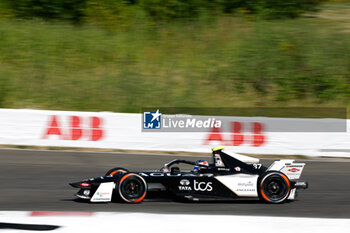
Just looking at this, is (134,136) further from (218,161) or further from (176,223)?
(176,223)

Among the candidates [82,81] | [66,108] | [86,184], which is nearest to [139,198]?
[86,184]

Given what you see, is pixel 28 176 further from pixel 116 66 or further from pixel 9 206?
pixel 116 66

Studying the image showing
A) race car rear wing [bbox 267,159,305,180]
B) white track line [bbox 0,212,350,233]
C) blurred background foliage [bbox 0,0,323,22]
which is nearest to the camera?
white track line [bbox 0,212,350,233]

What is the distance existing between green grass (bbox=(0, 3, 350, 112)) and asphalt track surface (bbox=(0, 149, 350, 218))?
7.25m

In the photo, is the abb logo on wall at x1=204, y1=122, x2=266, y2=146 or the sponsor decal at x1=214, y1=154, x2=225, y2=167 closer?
the sponsor decal at x1=214, y1=154, x2=225, y2=167

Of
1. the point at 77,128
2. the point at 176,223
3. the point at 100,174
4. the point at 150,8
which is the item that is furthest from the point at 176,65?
the point at 176,223

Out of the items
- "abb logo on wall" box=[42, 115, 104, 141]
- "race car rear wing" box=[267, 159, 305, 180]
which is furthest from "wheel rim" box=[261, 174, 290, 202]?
"abb logo on wall" box=[42, 115, 104, 141]

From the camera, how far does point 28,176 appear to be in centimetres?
1091

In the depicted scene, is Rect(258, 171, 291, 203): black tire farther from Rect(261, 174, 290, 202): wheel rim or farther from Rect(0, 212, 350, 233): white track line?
Rect(0, 212, 350, 233): white track line

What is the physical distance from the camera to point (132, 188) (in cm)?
822

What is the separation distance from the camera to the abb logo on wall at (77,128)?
14406 millimetres

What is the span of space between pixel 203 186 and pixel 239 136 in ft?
19.9

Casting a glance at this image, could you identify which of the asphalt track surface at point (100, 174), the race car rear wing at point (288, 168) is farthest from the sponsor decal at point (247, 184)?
the race car rear wing at point (288, 168)

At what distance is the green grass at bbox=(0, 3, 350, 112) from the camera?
69.6 ft
